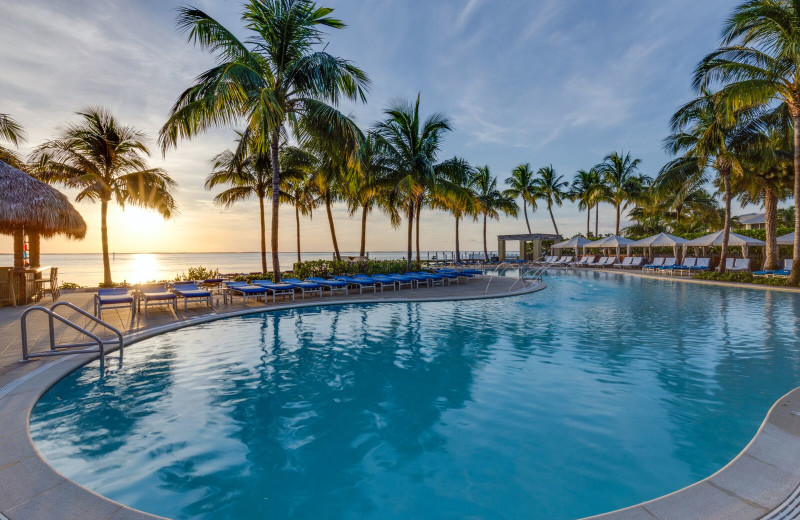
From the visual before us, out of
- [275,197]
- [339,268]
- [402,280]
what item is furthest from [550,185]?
[275,197]

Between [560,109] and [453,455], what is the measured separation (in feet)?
63.5

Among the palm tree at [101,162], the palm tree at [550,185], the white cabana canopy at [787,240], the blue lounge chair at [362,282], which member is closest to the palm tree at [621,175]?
the palm tree at [550,185]

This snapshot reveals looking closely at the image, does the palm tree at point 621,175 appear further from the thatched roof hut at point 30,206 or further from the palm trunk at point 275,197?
the thatched roof hut at point 30,206

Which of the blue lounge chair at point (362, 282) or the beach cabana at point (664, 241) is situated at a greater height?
the beach cabana at point (664, 241)

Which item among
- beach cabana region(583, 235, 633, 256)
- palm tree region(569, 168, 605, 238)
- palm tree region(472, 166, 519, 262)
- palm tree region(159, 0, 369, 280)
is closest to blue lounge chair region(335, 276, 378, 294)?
palm tree region(159, 0, 369, 280)

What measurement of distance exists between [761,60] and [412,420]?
19364 mm

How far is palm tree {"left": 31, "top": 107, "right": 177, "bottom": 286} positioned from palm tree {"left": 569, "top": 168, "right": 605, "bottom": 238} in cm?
3538

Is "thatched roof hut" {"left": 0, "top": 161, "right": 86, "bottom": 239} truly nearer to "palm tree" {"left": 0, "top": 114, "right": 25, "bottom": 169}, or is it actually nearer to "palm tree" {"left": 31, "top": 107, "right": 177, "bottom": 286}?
"palm tree" {"left": 31, "top": 107, "right": 177, "bottom": 286}

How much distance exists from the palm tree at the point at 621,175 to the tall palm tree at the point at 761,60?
63.9 feet

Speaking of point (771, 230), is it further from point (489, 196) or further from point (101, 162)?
point (101, 162)

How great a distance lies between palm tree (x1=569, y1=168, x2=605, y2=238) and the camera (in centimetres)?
3453

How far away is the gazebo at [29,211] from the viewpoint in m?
9.93

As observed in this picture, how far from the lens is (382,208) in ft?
69.4

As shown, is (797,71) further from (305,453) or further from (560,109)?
(305,453)
